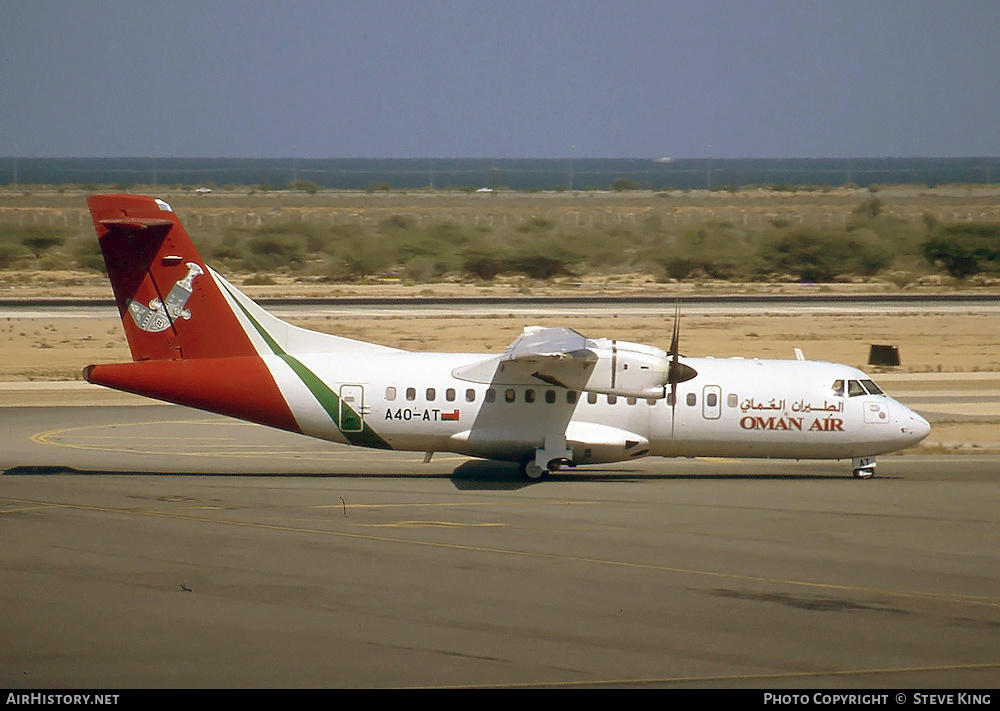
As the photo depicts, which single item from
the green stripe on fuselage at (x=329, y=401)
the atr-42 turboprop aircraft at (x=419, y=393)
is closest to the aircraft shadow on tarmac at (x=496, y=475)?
the atr-42 turboprop aircraft at (x=419, y=393)

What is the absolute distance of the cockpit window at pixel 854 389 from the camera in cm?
2483

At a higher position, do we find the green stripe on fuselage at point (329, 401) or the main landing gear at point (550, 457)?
the green stripe on fuselage at point (329, 401)

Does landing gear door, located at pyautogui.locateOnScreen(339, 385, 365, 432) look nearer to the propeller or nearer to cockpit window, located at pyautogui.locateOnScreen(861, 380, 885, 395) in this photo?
the propeller

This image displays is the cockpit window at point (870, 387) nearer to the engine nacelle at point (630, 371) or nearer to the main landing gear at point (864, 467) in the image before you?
the main landing gear at point (864, 467)

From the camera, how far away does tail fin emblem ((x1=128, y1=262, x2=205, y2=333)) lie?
24.3 meters

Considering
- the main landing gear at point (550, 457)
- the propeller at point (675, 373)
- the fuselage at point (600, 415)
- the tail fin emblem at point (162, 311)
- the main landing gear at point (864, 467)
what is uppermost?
the tail fin emblem at point (162, 311)

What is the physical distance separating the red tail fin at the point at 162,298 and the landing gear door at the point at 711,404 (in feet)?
32.6

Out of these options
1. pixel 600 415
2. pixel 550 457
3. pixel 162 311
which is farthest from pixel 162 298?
pixel 600 415

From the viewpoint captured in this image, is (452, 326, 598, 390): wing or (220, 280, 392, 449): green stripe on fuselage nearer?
(452, 326, 598, 390): wing

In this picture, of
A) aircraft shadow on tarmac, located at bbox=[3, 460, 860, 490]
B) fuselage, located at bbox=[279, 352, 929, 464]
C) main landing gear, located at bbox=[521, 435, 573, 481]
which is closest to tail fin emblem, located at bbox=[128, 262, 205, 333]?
fuselage, located at bbox=[279, 352, 929, 464]

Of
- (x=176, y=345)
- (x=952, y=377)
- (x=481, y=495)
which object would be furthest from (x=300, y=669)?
(x=952, y=377)

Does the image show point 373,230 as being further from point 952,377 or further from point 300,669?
point 300,669

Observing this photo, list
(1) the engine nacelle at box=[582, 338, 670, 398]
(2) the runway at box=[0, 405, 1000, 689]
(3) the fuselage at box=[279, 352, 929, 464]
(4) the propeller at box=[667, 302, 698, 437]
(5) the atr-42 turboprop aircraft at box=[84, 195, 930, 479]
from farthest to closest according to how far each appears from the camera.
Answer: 1. (3) the fuselage at box=[279, 352, 929, 464]
2. (5) the atr-42 turboprop aircraft at box=[84, 195, 930, 479]
3. (1) the engine nacelle at box=[582, 338, 670, 398]
4. (4) the propeller at box=[667, 302, 698, 437]
5. (2) the runway at box=[0, 405, 1000, 689]
